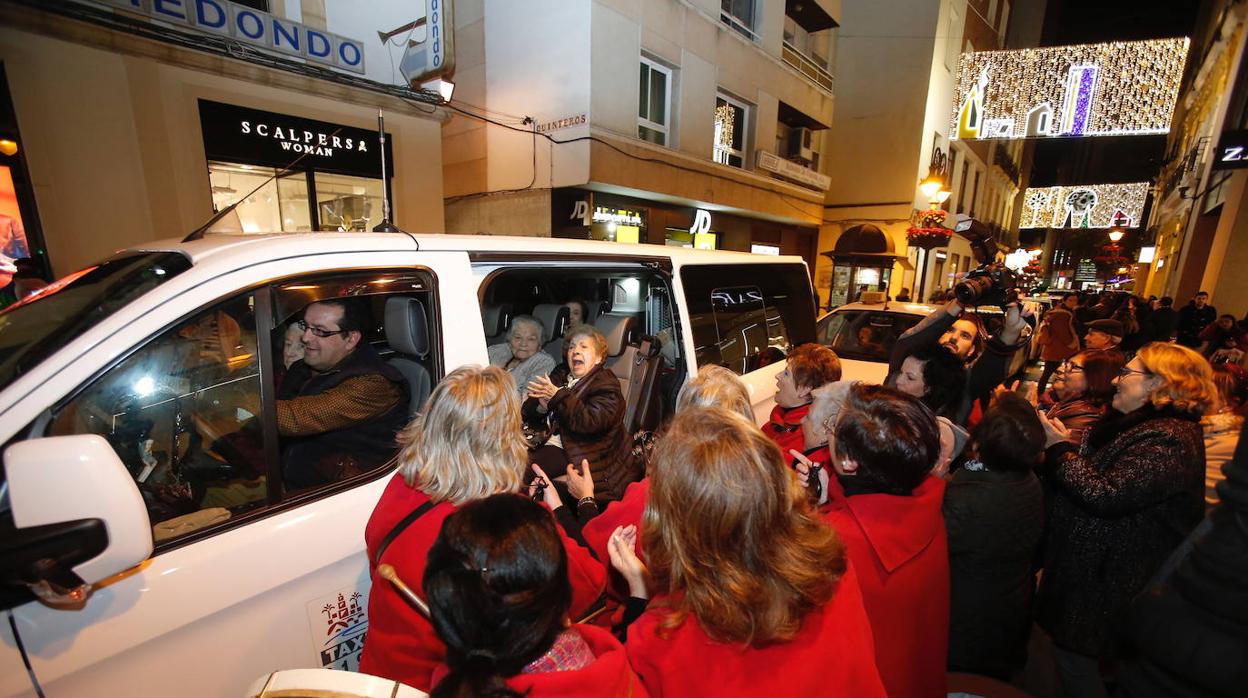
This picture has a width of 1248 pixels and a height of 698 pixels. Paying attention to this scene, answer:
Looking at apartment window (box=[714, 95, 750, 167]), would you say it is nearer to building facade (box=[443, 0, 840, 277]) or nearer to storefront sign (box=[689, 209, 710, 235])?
building facade (box=[443, 0, 840, 277])

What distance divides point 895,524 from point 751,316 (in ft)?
8.93

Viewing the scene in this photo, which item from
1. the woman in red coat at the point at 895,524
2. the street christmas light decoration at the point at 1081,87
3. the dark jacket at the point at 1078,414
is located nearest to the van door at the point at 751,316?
the woman in red coat at the point at 895,524

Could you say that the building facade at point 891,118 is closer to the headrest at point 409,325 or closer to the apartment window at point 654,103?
the apartment window at point 654,103

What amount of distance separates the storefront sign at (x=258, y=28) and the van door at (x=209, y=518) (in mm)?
7734

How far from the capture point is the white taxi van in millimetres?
1118

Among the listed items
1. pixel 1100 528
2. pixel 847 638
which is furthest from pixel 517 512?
pixel 1100 528

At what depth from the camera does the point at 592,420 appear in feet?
8.92

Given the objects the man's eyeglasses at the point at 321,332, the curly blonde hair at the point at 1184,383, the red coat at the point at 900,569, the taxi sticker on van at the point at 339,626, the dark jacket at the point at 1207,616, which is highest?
the man's eyeglasses at the point at 321,332

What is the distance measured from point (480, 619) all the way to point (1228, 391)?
4589 mm

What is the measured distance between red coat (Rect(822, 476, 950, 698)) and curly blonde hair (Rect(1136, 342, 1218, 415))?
1465 millimetres

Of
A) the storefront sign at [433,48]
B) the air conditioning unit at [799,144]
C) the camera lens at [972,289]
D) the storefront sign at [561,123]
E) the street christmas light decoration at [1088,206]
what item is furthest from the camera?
the street christmas light decoration at [1088,206]

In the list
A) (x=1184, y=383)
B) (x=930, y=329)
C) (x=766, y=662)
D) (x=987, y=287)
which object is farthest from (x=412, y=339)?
(x=987, y=287)

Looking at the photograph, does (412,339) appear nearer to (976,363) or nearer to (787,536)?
(787,536)

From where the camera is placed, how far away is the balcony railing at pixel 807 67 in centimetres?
1498
